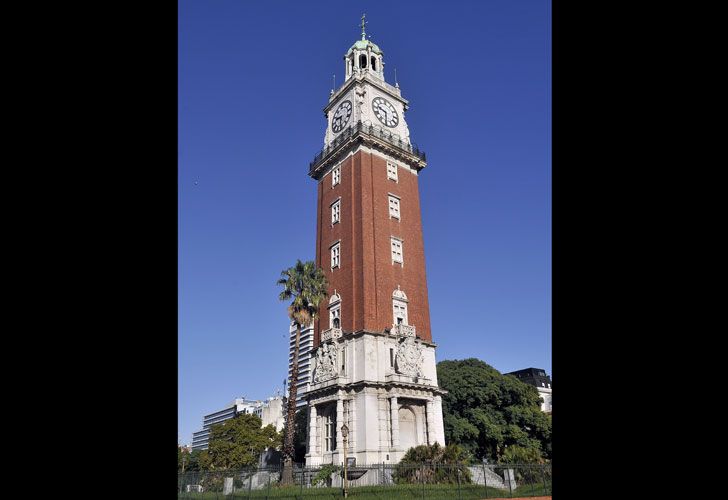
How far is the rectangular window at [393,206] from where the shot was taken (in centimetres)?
4172

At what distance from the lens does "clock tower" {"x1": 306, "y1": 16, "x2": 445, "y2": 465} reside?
3409cm

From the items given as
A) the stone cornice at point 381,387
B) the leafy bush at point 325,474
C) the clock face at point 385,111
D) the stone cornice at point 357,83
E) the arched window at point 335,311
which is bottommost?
the leafy bush at point 325,474

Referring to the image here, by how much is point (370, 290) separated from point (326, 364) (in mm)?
6203

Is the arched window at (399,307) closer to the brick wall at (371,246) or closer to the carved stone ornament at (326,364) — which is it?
the brick wall at (371,246)

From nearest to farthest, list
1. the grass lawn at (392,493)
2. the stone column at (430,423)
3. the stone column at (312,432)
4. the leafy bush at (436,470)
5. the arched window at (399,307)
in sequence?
the grass lawn at (392,493), the leafy bush at (436,470), the stone column at (430,423), the stone column at (312,432), the arched window at (399,307)

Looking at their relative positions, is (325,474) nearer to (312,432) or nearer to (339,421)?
(339,421)

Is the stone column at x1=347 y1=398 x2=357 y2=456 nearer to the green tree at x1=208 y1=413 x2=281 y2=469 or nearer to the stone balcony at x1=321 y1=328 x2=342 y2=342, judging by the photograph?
the stone balcony at x1=321 y1=328 x2=342 y2=342

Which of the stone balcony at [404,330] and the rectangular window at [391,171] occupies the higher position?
the rectangular window at [391,171]

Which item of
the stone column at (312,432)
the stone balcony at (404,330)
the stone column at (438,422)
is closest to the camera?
the stone column at (438,422)

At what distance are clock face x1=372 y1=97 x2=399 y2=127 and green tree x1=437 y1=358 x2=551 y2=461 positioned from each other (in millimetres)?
25659

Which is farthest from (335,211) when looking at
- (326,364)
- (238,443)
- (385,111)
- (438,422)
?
(238,443)

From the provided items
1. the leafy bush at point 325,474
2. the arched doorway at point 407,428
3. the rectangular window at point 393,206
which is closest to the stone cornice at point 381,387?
the arched doorway at point 407,428

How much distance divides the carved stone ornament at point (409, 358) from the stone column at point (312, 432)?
7.11 metres
